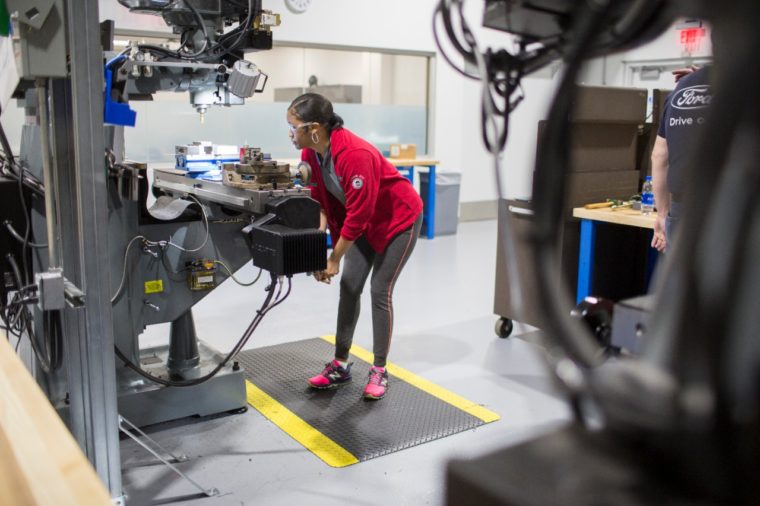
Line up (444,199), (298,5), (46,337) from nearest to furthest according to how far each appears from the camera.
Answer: (46,337) → (298,5) → (444,199)

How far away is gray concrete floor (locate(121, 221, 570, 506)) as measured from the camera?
93.7 inches

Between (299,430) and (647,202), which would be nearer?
(299,430)

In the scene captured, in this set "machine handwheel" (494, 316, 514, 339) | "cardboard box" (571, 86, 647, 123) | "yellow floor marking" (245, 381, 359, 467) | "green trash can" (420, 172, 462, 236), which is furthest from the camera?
"green trash can" (420, 172, 462, 236)

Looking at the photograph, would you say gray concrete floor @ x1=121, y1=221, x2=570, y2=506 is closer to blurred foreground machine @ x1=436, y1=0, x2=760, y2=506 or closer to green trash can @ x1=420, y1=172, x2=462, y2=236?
blurred foreground machine @ x1=436, y1=0, x2=760, y2=506

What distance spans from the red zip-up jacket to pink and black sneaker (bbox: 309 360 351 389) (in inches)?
24.1

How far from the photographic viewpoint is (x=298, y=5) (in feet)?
21.6

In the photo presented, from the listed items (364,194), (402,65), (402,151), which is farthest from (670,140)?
(402,65)

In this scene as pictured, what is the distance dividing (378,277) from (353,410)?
1.90ft

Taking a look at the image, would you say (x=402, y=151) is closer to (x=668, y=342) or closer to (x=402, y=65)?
(x=402, y=65)

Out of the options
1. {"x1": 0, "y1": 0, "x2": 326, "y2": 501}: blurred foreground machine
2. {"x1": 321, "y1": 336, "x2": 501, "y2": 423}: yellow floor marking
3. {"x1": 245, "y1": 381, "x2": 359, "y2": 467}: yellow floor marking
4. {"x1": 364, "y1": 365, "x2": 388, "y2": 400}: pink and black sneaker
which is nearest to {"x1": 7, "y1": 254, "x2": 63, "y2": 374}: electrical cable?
{"x1": 0, "y1": 0, "x2": 326, "y2": 501}: blurred foreground machine

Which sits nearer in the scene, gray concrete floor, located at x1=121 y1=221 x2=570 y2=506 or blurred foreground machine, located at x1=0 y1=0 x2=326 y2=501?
blurred foreground machine, located at x1=0 y1=0 x2=326 y2=501

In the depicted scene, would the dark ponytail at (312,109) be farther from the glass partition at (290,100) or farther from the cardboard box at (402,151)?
the cardboard box at (402,151)

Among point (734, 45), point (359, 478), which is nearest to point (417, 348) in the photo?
point (359, 478)

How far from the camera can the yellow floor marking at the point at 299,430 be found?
260 cm
